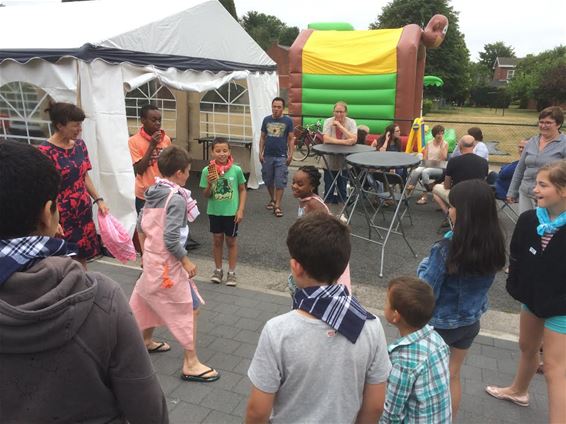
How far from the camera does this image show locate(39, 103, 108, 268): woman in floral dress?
3510 mm

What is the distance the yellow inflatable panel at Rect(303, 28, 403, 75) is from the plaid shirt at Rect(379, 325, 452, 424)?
9268 millimetres

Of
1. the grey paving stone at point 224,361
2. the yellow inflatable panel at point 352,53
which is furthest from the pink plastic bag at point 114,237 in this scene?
the yellow inflatable panel at point 352,53

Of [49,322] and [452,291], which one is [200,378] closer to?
[452,291]

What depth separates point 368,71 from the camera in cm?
1052

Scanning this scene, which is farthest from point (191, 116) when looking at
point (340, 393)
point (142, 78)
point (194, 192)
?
point (340, 393)

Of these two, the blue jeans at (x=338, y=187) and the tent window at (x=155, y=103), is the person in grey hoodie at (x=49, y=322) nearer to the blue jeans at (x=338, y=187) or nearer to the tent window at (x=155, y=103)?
the blue jeans at (x=338, y=187)

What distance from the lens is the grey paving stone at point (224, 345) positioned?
360 cm

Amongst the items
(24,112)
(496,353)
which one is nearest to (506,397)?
(496,353)

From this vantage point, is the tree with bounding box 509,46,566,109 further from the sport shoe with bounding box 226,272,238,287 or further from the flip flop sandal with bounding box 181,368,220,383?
the flip flop sandal with bounding box 181,368,220,383

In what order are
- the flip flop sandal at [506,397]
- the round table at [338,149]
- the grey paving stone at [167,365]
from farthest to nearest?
the round table at [338,149]
the grey paving stone at [167,365]
the flip flop sandal at [506,397]

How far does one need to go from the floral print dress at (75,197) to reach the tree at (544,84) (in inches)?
1678

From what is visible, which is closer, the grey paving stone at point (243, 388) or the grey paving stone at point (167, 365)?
the grey paving stone at point (243, 388)

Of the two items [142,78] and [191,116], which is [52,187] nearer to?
[142,78]

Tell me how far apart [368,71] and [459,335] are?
893 cm
